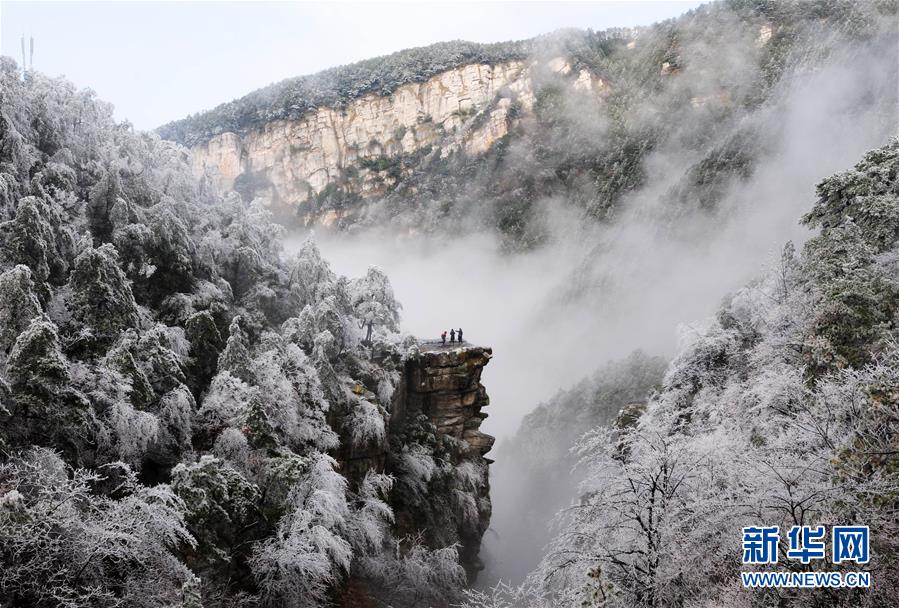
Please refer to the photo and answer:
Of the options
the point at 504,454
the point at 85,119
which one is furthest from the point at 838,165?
the point at 85,119

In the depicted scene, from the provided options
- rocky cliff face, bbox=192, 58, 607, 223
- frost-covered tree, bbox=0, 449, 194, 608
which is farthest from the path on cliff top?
rocky cliff face, bbox=192, 58, 607, 223

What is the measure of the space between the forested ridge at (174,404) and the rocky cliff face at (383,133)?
11171cm

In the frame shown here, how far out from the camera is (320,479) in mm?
17031

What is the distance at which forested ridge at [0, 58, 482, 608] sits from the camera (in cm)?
1081

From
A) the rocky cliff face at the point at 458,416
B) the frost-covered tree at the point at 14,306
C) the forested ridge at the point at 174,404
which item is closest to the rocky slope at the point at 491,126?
the rocky cliff face at the point at 458,416

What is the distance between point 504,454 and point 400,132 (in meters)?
97.2

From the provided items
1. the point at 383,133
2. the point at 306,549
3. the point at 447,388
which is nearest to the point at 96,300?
the point at 306,549

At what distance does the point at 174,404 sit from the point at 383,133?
132567mm

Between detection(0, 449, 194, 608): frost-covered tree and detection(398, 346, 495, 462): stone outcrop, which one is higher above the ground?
detection(398, 346, 495, 462): stone outcrop

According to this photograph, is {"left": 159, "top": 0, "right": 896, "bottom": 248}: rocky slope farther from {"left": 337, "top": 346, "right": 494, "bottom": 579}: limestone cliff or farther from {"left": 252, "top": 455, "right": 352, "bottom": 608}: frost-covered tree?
{"left": 252, "top": 455, "right": 352, "bottom": 608}: frost-covered tree

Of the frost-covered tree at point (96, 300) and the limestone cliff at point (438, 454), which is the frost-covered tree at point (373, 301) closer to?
the limestone cliff at point (438, 454)

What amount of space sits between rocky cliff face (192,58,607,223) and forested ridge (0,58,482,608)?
11171cm

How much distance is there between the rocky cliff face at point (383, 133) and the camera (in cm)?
13262

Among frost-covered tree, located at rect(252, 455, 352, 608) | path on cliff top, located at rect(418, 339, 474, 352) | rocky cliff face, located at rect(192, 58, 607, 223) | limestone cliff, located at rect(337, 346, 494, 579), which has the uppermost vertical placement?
rocky cliff face, located at rect(192, 58, 607, 223)
